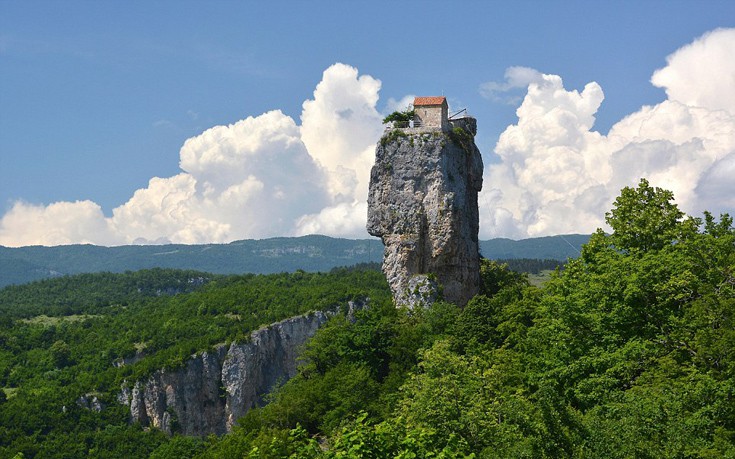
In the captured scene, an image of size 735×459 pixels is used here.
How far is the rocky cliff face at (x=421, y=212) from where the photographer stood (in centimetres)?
5616

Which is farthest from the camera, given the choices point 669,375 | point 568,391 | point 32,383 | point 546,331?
point 32,383

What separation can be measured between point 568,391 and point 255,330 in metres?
99.0

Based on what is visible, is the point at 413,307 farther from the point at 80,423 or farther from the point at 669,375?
the point at 80,423

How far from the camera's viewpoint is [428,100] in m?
58.0

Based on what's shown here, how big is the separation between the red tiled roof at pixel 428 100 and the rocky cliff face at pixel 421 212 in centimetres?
230

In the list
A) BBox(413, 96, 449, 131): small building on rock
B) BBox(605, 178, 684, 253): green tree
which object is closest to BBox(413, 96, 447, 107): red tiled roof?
BBox(413, 96, 449, 131): small building on rock

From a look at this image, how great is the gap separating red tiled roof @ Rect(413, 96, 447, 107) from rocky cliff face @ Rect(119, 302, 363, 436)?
61.3m

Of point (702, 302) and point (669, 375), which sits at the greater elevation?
point (702, 302)

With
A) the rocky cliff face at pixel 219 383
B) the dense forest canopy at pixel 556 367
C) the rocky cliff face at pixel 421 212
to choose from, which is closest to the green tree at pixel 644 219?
the dense forest canopy at pixel 556 367

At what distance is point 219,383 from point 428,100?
77.6 metres

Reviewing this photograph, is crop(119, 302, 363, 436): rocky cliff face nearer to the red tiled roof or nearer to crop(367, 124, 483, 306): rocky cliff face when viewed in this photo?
crop(367, 124, 483, 306): rocky cliff face

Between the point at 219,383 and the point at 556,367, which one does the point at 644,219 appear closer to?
the point at 556,367

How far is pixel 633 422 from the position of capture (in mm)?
23047

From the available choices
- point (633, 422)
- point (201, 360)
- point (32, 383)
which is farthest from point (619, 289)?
point (32, 383)
